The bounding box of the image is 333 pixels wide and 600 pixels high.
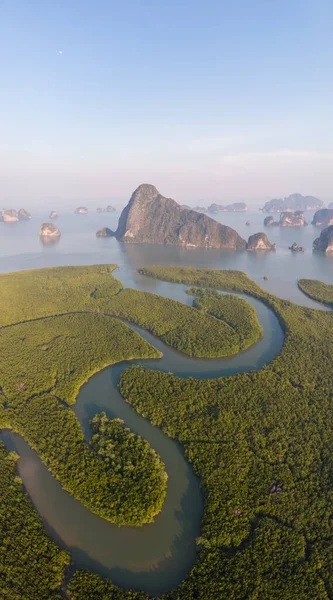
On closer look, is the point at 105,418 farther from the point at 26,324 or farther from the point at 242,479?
the point at 26,324

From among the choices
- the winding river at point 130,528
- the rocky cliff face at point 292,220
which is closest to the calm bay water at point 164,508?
the winding river at point 130,528

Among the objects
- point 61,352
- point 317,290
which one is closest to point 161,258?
point 317,290

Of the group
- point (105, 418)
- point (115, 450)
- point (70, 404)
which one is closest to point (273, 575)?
point (115, 450)

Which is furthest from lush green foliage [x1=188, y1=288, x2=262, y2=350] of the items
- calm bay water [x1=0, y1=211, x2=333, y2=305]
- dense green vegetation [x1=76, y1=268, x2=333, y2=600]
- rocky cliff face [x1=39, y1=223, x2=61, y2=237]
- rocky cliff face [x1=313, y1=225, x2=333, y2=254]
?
rocky cliff face [x1=39, y1=223, x2=61, y2=237]

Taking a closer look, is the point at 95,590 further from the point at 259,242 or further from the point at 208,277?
the point at 259,242

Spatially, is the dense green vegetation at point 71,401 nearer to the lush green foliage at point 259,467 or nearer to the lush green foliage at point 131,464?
the lush green foliage at point 131,464

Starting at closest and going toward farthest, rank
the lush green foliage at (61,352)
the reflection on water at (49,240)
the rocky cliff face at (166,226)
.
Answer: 1. the lush green foliage at (61,352)
2. the rocky cliff face at (166,226)
3. the reflection on water at (49,240)
